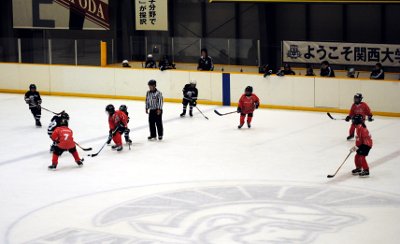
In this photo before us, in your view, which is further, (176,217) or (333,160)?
(333,160)

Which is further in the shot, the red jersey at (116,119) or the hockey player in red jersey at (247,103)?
the hockey player in red jersey at (247,103)

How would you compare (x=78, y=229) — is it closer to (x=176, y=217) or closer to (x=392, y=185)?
(x=176, y=217)

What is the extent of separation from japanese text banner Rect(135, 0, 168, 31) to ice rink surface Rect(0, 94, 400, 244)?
23.9 ft

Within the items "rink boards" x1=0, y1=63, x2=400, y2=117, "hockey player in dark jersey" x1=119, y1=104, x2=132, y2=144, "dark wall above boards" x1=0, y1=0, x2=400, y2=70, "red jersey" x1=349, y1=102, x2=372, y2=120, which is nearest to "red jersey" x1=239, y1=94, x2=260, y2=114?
"red jersey" x1=349, y1=102, x2=372, y2=120

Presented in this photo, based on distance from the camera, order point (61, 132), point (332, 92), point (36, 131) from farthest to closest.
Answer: point (332, 92) → point (36, 131) → point (61, 132)

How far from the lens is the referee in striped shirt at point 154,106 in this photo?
745 inches

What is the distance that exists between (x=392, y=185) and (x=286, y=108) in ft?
28.2

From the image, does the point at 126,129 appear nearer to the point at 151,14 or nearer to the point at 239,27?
the point at 151,14

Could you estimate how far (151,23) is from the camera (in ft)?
93.8

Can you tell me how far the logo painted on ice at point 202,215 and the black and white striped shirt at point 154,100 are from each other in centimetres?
409

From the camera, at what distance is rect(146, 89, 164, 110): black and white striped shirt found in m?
18.9

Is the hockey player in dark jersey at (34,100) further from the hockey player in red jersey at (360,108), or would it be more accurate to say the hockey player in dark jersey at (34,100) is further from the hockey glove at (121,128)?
the hockey player in red jersey at (360,108)

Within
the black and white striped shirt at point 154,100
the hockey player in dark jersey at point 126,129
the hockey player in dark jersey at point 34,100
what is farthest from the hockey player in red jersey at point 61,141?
the hockey player in dark jersey at point 34,100

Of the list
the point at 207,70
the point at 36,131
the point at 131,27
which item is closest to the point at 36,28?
the point at 131,27
